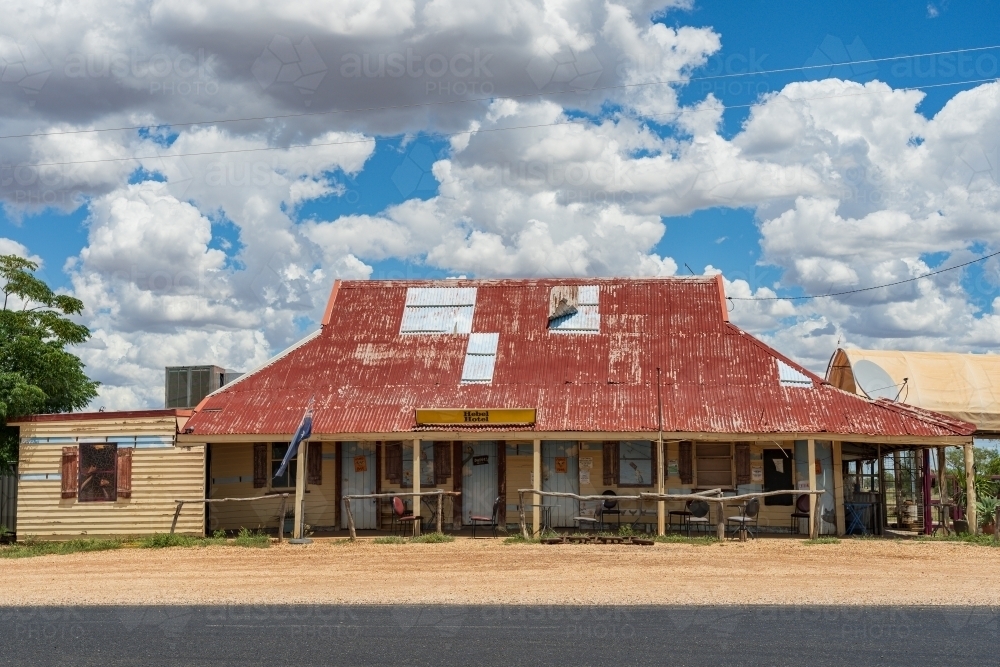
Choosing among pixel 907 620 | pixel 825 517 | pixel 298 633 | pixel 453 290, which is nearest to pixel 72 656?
pixel 298 633

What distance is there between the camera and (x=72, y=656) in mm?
10867

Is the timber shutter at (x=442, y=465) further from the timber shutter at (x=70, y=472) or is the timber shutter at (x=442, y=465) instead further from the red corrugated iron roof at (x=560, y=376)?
the timber shutter at (x=70, y=472)

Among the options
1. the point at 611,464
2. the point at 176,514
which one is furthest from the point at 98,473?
the point at 611,464

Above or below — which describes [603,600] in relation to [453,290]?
below

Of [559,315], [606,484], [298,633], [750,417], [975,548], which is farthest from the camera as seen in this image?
[559,315]

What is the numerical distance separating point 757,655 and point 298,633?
189 inches

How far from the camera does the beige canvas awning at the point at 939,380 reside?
3016cm

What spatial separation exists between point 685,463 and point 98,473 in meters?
→ 12.4

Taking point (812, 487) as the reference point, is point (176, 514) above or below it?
below

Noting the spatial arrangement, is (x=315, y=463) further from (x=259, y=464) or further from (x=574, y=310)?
(x=574, y=310)

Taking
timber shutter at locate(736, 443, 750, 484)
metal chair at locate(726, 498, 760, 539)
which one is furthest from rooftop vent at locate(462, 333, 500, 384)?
metal chair at locate(726, 498, 760, 539)

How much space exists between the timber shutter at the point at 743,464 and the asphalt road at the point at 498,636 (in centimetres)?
1086

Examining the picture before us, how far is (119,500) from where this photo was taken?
911 inches

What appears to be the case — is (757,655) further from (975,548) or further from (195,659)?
(975,548)
